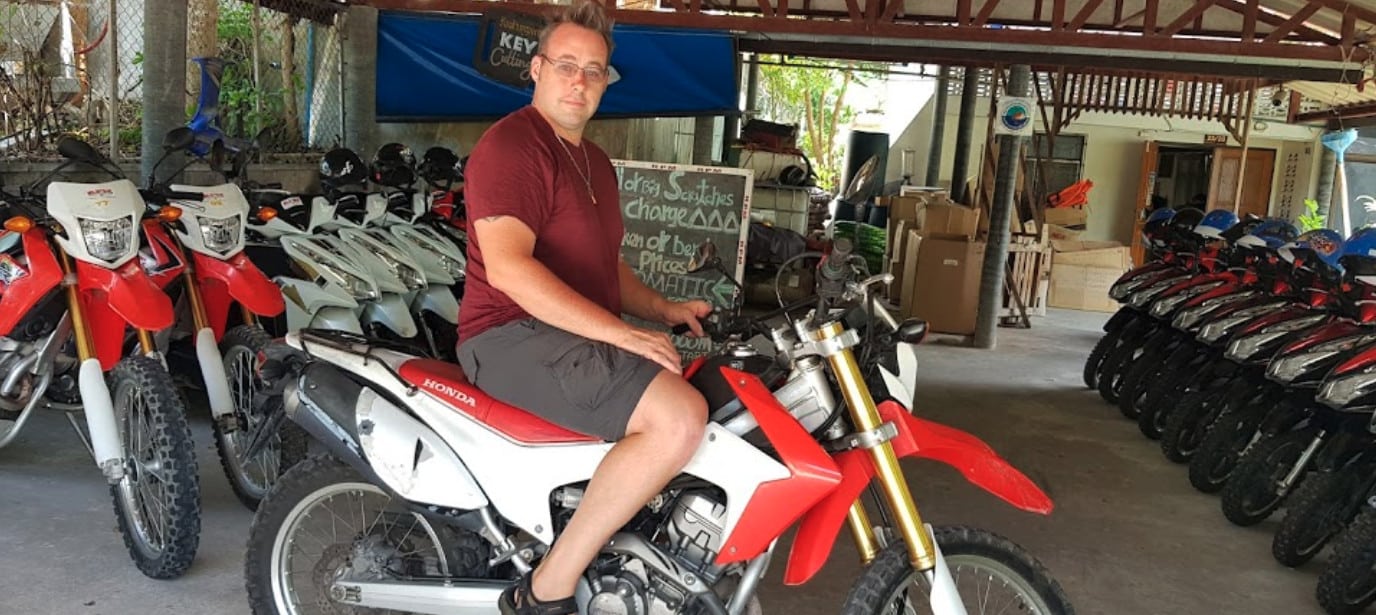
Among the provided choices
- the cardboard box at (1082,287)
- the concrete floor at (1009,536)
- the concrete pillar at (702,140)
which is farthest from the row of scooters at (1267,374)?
the cardboard box at (1082,287)

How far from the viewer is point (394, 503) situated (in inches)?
100

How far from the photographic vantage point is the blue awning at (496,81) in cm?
698

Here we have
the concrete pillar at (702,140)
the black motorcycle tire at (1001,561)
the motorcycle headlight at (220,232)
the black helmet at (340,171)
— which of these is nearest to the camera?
the black motorcycle tire at (1001,561)

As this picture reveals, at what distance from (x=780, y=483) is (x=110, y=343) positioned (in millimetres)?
2326

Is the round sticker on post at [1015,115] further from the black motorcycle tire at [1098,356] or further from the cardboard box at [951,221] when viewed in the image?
the black motorcycle tire at [1098,356]

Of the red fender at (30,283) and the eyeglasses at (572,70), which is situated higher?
the eyeglasses at (572,70)

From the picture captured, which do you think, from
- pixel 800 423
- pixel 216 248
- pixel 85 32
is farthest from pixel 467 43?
pixel 800 423

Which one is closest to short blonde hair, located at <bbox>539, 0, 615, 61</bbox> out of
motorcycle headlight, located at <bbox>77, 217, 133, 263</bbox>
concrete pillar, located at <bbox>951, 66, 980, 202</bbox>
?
motorcycle headlight, located at <bbox>77, 217, 133, 263</bbox>

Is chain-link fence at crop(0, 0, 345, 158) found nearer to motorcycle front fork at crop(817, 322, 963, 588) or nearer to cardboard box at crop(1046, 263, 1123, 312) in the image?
motorcycle front fork at crop(817, 322, 963, 588)

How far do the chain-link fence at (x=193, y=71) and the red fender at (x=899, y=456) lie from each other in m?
4.09

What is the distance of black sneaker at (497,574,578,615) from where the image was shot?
90.6 inches

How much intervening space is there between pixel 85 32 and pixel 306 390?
654 centimetres

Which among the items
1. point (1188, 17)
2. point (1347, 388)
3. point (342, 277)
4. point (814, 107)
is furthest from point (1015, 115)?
point (814, 107)

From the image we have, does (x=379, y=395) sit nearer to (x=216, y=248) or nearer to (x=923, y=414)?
(x=216, y=248)
